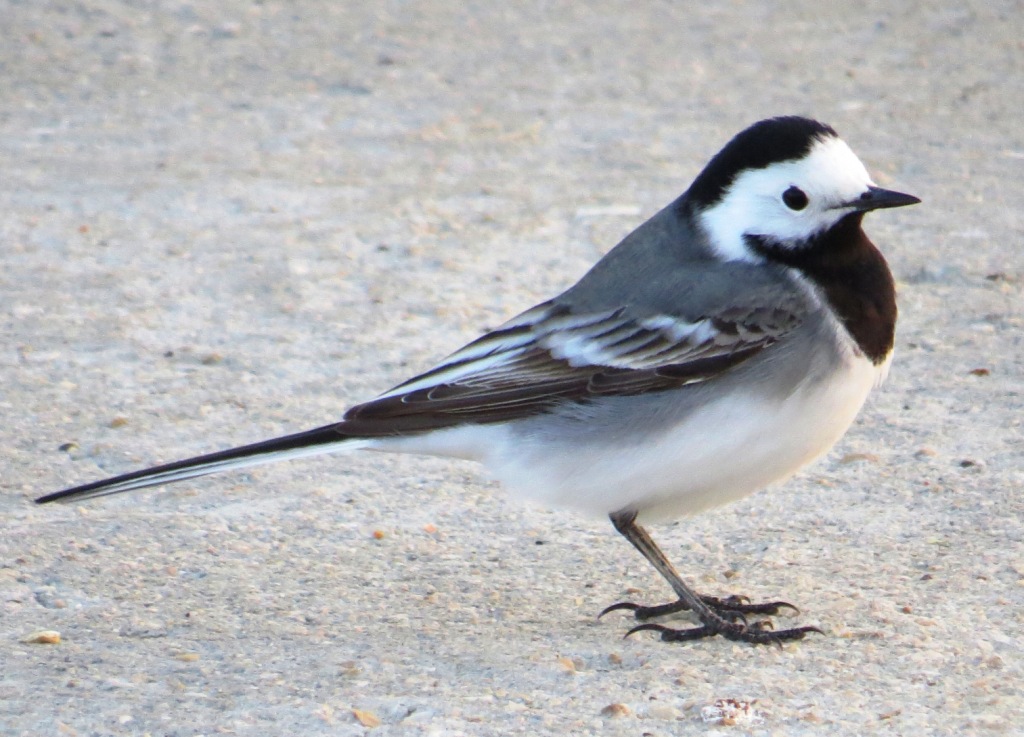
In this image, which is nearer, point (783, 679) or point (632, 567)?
point (783, 679)

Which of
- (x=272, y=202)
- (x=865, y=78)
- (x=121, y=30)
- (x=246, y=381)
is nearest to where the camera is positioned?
(x=246, y=381)

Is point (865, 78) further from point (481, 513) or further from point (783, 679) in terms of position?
point (783, 679)

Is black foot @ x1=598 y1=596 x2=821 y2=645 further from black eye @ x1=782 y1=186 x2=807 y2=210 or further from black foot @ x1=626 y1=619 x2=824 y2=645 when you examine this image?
black eye @ x1=782 y1=186 x2=807 y2=210

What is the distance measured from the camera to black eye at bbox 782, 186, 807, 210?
4750 mm

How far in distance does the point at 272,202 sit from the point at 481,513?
3288 mm

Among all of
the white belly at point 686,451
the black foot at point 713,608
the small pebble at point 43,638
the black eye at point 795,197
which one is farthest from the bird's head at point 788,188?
the small pebble at point 43,638

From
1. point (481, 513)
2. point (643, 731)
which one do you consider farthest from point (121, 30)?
point (643, 731)

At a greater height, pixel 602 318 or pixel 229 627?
pixel 602 318

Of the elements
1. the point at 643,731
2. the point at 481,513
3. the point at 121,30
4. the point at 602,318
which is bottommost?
the point at 121,30

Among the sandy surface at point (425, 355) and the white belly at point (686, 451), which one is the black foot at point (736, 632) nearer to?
the sandy surface at point (425, 355)

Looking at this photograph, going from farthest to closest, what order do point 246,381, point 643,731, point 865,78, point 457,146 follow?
1. point 865,78
2. point 457,146
3. point 246,381
4. point 643,731

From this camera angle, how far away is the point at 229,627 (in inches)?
187

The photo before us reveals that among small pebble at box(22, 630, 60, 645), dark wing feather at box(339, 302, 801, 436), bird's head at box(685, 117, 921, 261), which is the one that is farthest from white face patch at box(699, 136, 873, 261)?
small pebble at box(22, 630, 60, 645)

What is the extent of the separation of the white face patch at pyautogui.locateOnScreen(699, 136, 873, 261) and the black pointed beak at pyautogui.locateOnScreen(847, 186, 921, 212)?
17 millimetres
